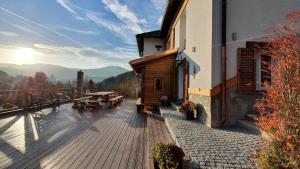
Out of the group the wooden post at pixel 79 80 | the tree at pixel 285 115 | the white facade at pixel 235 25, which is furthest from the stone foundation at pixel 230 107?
the wooden post at pixel 79 80

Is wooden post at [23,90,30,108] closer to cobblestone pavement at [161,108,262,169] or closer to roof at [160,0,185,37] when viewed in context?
cobblestone pavement at [161,108,262,169]

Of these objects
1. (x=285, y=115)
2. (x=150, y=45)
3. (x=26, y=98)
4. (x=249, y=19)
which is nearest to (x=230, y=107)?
(x=249, y=19)

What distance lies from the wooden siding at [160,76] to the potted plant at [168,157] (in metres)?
7.92

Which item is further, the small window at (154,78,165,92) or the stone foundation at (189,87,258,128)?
the small window at (154,78,165,92)

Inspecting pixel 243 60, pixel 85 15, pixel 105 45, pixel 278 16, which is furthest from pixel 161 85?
pixel 105 45

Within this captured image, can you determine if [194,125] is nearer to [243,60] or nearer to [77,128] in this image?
[243,60]

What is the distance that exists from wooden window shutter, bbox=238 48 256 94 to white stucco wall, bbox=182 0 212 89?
2.90 feet

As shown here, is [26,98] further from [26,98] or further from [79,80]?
[79,80]

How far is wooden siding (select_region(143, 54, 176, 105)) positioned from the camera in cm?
1093

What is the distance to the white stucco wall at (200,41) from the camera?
600 centimetres

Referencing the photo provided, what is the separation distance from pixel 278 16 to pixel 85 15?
14.0 m

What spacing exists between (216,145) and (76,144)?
3.33 meters

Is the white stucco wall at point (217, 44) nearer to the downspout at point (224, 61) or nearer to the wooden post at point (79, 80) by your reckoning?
the downspout at point (224, 61)

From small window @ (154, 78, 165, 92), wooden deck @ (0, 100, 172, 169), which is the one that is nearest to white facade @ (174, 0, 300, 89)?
wooden deck @ (0, 100, 172, 169)
